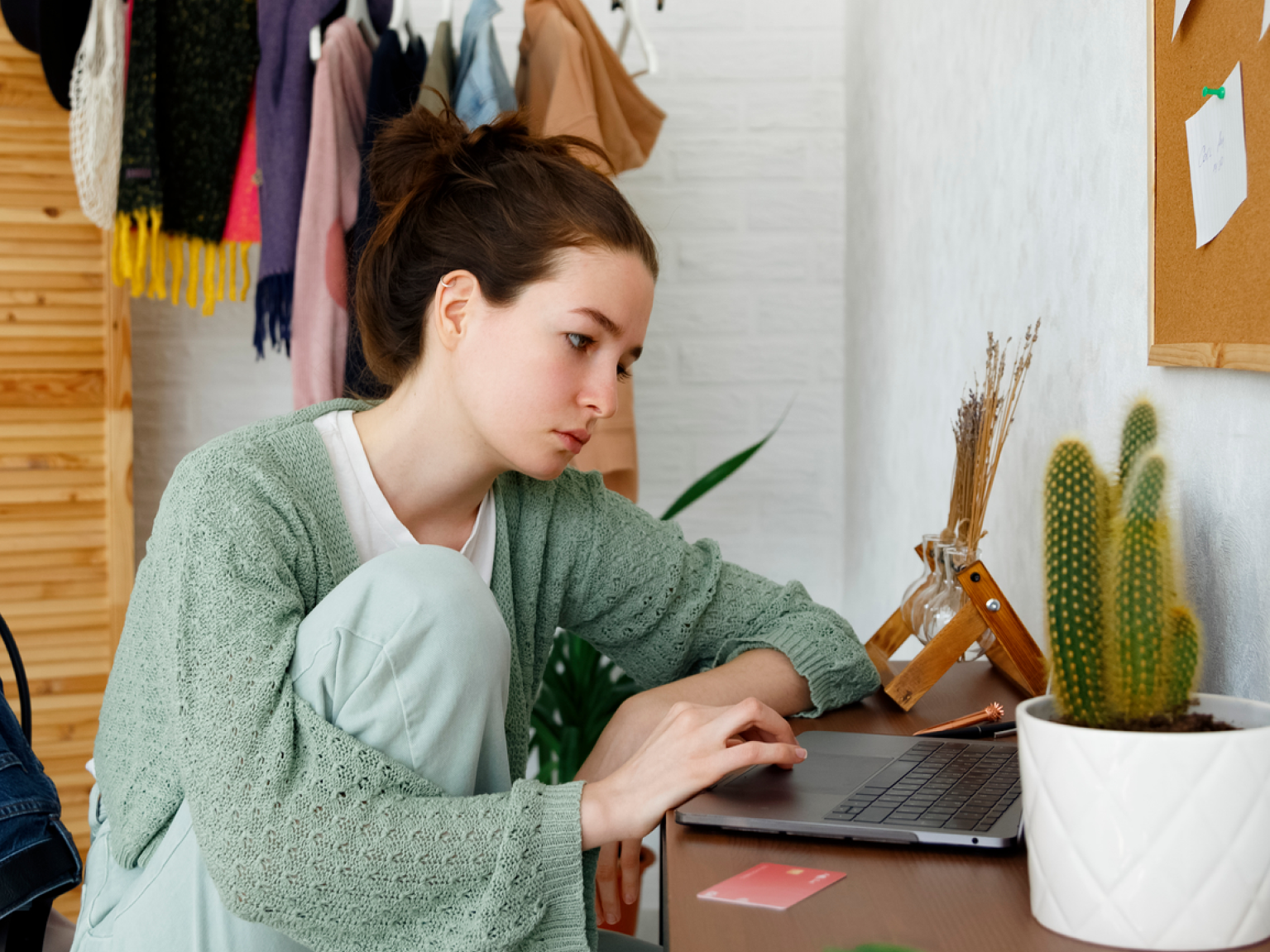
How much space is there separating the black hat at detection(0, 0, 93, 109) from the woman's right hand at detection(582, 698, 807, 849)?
1790 millimetres

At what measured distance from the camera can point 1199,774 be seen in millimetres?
502

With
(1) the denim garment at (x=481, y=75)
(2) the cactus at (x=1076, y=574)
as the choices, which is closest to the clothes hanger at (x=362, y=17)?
(1) the denim garment at (x=481, y=75)

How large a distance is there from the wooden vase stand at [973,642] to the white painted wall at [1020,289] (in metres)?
0.08

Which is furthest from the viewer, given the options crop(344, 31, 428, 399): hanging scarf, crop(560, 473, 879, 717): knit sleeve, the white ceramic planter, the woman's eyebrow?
crop(344, 31, 428, 399): hanging scarf

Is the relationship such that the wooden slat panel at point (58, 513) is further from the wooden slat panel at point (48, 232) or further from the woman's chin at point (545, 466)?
A: the woman's chin at point (545, 466)

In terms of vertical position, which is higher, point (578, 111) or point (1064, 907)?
point (578, 111)

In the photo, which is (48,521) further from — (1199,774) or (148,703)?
(1199,774)

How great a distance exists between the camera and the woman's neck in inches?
43.8

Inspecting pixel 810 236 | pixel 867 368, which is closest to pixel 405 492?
pixel 867 368

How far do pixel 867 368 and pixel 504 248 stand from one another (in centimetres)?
122

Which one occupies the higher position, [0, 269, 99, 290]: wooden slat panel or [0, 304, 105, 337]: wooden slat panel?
[0, 269, 99, 290]: wooden slat panel

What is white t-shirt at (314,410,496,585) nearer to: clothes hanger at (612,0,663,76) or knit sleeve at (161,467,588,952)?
knit sleeve at (161,467,588,952)

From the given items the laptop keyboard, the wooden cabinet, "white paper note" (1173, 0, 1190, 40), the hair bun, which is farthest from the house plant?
the wooden cabinet

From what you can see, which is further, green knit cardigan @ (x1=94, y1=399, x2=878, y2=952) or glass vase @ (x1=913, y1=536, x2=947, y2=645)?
glass vase @ (x1=913, y1=536, x2=947, y2=645)
